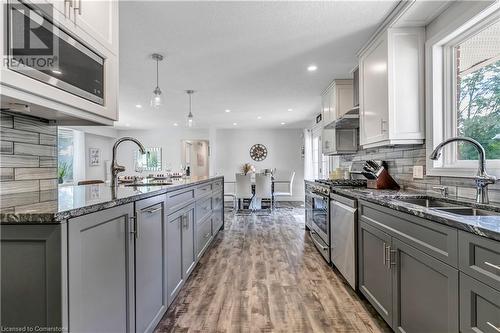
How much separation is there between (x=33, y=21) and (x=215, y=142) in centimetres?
731

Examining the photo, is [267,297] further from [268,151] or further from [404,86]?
[268,151]

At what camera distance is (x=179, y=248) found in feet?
6.95

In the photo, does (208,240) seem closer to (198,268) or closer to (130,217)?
(198,268)

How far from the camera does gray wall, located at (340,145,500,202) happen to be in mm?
1706

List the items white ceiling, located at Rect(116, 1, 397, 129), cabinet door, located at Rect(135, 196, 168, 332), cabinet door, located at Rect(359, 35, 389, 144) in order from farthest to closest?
cabinet door, located at Rect(359, 35, 389, 144)
white ceiling, located at Rect(116, 1, 397, 129)
cabinet door, located at Rect(135, 196, 168, 332)

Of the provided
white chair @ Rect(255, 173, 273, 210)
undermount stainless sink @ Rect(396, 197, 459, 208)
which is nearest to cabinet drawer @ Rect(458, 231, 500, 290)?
undermount stainless sink @ Rect(396, 197, 459, 208)

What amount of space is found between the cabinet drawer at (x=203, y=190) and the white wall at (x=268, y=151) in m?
5.00

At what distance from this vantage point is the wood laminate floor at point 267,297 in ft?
5.84

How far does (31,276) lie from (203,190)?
7.16ft

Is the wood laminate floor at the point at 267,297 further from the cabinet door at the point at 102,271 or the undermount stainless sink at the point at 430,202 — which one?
the undermount stainless sink at the point at 430,202

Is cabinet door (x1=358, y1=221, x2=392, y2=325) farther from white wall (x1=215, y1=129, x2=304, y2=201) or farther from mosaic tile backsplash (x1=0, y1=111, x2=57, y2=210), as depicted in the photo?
white wall (x1=215, y1=129, x2=304, y2=201)

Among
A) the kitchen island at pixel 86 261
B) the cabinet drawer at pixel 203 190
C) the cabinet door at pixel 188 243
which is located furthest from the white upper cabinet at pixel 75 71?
the cabinet drawer at pixel 203 190

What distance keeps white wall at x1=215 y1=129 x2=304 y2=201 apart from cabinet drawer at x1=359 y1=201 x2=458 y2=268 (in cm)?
659

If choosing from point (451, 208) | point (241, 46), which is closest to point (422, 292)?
point (451, 208)
